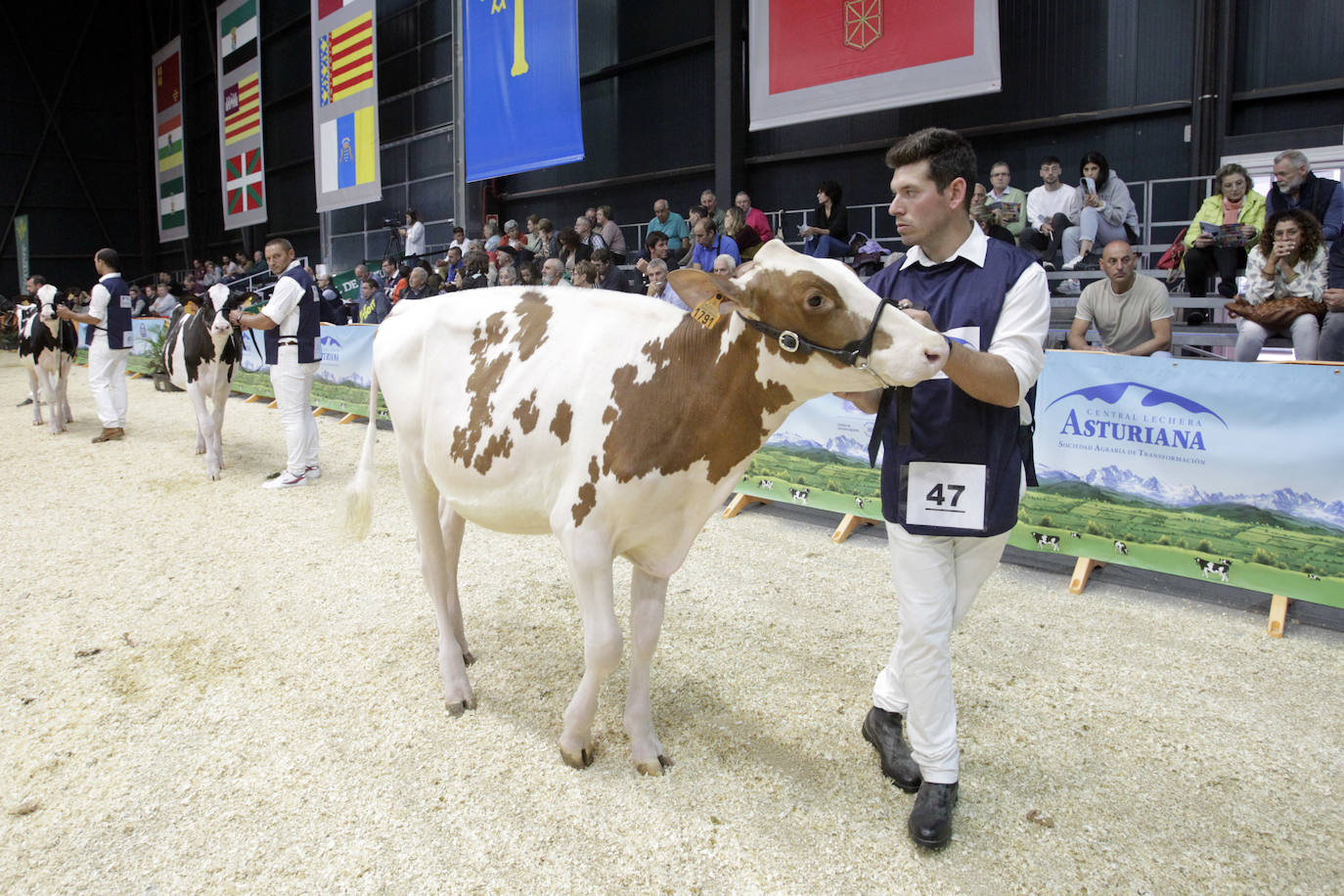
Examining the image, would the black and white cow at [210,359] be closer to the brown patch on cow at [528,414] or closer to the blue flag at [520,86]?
the blue flag at [520,86]

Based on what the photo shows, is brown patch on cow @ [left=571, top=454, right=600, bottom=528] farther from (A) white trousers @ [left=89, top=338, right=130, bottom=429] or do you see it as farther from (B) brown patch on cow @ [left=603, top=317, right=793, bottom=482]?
(A) white trousers @ [left=89, top=338, right=130, bottom=429]

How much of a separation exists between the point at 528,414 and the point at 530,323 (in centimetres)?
34

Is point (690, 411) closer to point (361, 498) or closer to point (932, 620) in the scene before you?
point (932, 620)

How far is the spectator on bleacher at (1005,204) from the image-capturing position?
8430 mm

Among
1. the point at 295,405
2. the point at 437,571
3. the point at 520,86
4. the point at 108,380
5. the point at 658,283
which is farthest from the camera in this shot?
the point at 520,86

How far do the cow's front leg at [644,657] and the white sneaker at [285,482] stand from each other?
4.89 meters

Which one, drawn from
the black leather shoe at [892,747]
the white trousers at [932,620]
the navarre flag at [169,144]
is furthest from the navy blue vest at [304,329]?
the navarre flag at [169,144]

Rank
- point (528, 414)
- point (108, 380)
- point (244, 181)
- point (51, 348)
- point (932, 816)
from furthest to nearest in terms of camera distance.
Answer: point (244, 181)
point (51, 348)
point (108, 380)
point (528, 414)
point (932, 816)

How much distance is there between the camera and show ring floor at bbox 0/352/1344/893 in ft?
7.47

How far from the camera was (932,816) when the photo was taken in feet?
7.59

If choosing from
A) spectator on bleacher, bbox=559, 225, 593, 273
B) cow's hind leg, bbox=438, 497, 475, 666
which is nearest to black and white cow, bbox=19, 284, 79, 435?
spectator on bleacher, bbox=559, 225, 593, 273

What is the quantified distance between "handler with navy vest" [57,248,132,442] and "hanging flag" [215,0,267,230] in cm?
1244

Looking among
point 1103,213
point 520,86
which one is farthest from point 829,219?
point 520,86

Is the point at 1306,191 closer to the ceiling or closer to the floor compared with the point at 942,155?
closer to the ceiling
